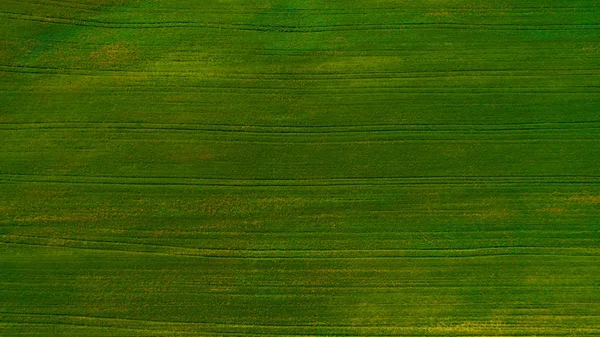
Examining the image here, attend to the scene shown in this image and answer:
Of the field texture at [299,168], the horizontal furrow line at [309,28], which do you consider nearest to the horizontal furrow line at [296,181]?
the field texture at [299,168]

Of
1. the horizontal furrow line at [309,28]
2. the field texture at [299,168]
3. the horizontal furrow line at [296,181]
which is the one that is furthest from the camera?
the horizontal furrow line at [309,28]

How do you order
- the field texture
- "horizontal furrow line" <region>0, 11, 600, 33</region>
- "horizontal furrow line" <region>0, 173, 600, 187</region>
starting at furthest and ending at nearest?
"horizontal furrow line" <region>0, 11, 600, 33</region>, "horizontal furrow line" <region>0, 173, 600, 187</region>, the field texture

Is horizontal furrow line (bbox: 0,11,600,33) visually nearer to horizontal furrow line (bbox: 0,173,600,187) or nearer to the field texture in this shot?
the field texture

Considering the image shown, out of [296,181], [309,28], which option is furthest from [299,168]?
[309,28]

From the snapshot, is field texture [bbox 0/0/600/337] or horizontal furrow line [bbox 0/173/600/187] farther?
horizontal furrow line [bbox 0/173/600/187]

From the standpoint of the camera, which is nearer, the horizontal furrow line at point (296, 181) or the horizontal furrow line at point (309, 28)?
the horizontal furrow line at point (296, 181)

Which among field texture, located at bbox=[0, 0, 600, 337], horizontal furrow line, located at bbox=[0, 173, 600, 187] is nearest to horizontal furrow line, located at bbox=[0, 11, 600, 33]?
field texture, located at bbox=[0, 0, 600, 337]

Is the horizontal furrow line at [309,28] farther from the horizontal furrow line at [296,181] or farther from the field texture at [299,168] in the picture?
the horizontal furrow line at [296,181]

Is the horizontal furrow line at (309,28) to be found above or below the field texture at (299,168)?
above
